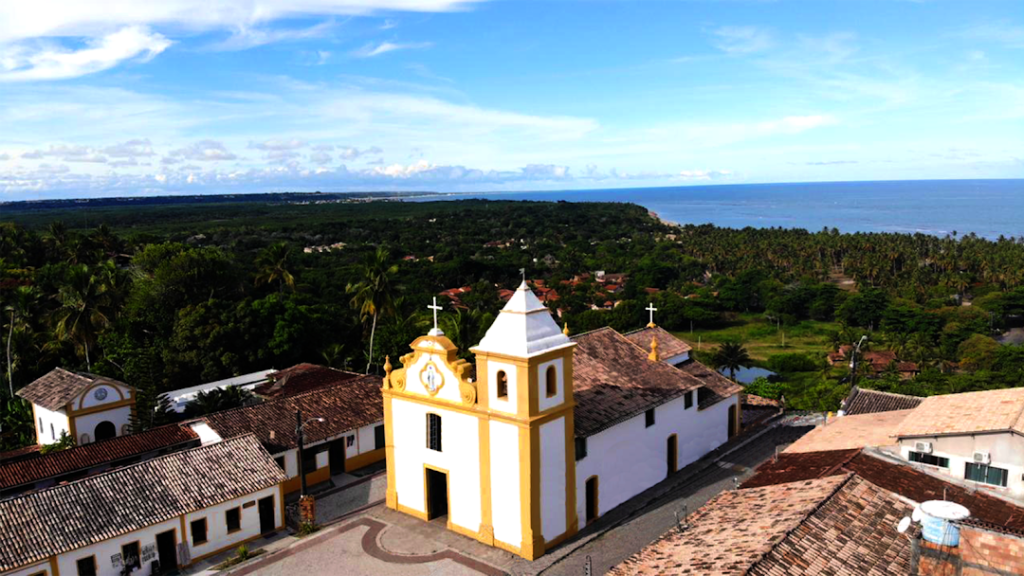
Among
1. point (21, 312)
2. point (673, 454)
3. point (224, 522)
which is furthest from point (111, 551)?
point (21, 312)

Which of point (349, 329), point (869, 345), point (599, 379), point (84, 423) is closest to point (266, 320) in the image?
point (349, 329)

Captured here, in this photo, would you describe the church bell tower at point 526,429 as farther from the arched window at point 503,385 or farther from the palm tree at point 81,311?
the palm tree at point 81,311

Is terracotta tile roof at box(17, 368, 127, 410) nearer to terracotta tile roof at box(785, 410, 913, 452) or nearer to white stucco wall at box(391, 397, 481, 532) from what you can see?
white stucco wall at box(391, 397, 481, 532)

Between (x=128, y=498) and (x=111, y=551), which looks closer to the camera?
(x=111, y=551)

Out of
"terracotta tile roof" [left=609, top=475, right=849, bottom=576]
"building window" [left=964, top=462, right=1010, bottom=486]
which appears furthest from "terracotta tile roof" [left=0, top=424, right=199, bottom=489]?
"building window" [left=964, top=462, right=1010, bottom=486]

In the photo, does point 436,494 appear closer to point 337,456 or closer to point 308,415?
point 337,456

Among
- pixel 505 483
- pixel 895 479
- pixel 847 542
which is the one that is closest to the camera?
pixel 847 542

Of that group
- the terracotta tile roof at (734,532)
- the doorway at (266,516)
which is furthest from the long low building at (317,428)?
the terracotta tile roof at (734,532)
